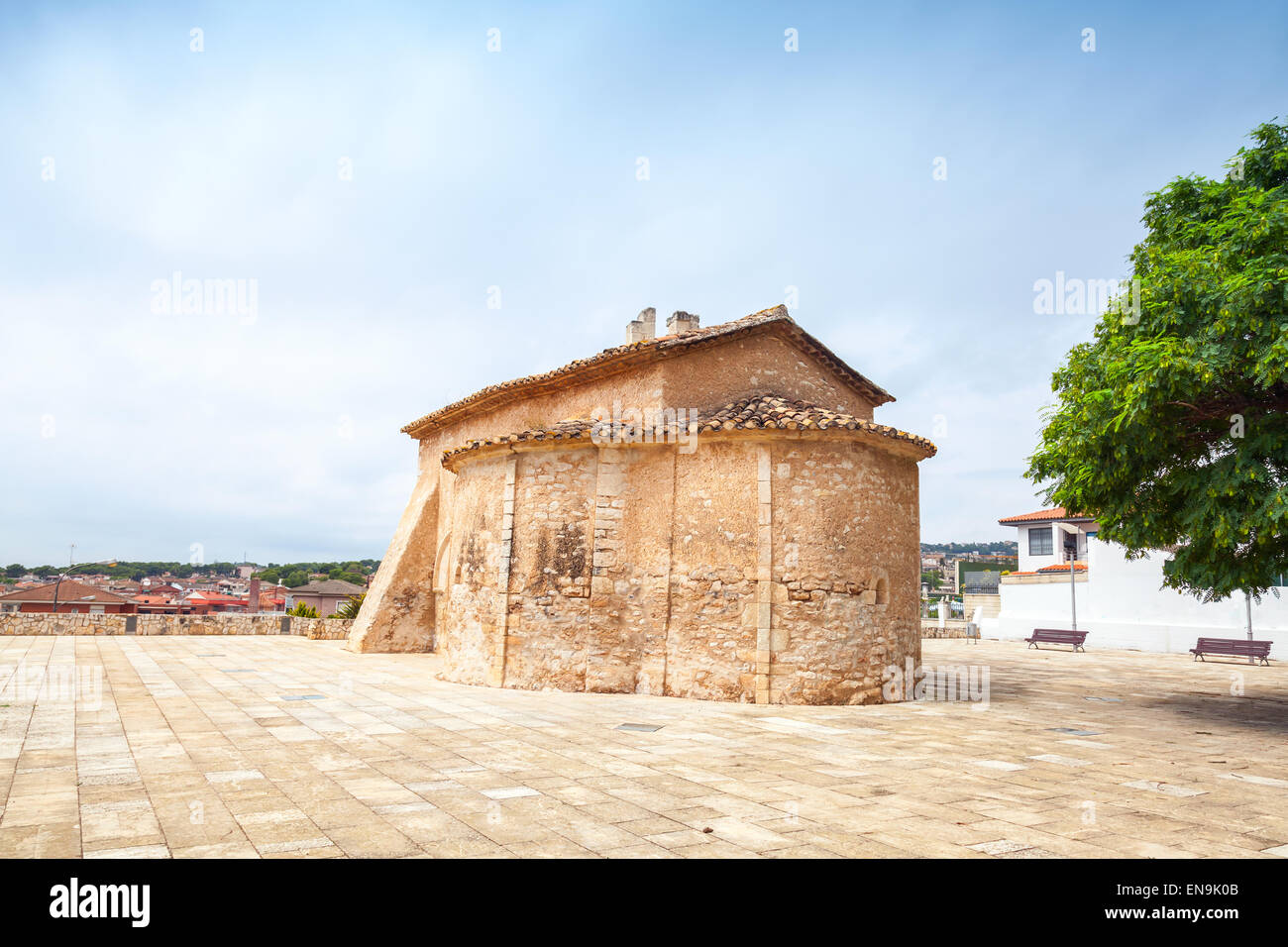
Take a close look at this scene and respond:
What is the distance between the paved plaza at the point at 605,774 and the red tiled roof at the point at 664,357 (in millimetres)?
5798

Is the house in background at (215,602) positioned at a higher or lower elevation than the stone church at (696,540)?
lower

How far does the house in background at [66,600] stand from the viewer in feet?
157

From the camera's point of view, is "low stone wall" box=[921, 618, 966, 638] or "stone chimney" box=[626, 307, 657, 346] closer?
"stone chimney" box=[626, 307, 657, 346]

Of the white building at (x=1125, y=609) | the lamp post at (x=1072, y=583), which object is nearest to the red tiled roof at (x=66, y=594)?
the white building at (x=1125, y=609)

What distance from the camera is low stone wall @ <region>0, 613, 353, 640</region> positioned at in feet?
69.0

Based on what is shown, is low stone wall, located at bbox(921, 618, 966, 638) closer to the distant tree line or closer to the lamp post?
the lamp post

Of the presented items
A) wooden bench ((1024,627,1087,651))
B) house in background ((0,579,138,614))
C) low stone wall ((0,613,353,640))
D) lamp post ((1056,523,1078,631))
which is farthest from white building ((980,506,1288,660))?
house in background ((0,579,138,614))

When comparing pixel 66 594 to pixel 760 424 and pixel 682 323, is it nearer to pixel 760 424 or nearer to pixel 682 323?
pixel 682 323

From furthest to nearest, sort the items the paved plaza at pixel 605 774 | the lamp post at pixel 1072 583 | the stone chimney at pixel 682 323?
the lamp post at pixel 1072 583
the stone chimney at pixel 682 323
the paved plaza at pixel 605 774

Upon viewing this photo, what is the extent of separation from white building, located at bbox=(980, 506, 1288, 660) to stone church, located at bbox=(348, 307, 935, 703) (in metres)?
13.4

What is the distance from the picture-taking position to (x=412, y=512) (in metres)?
20.7

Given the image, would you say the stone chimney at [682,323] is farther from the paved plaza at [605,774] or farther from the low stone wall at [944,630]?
the low stone wall at [944,630]
